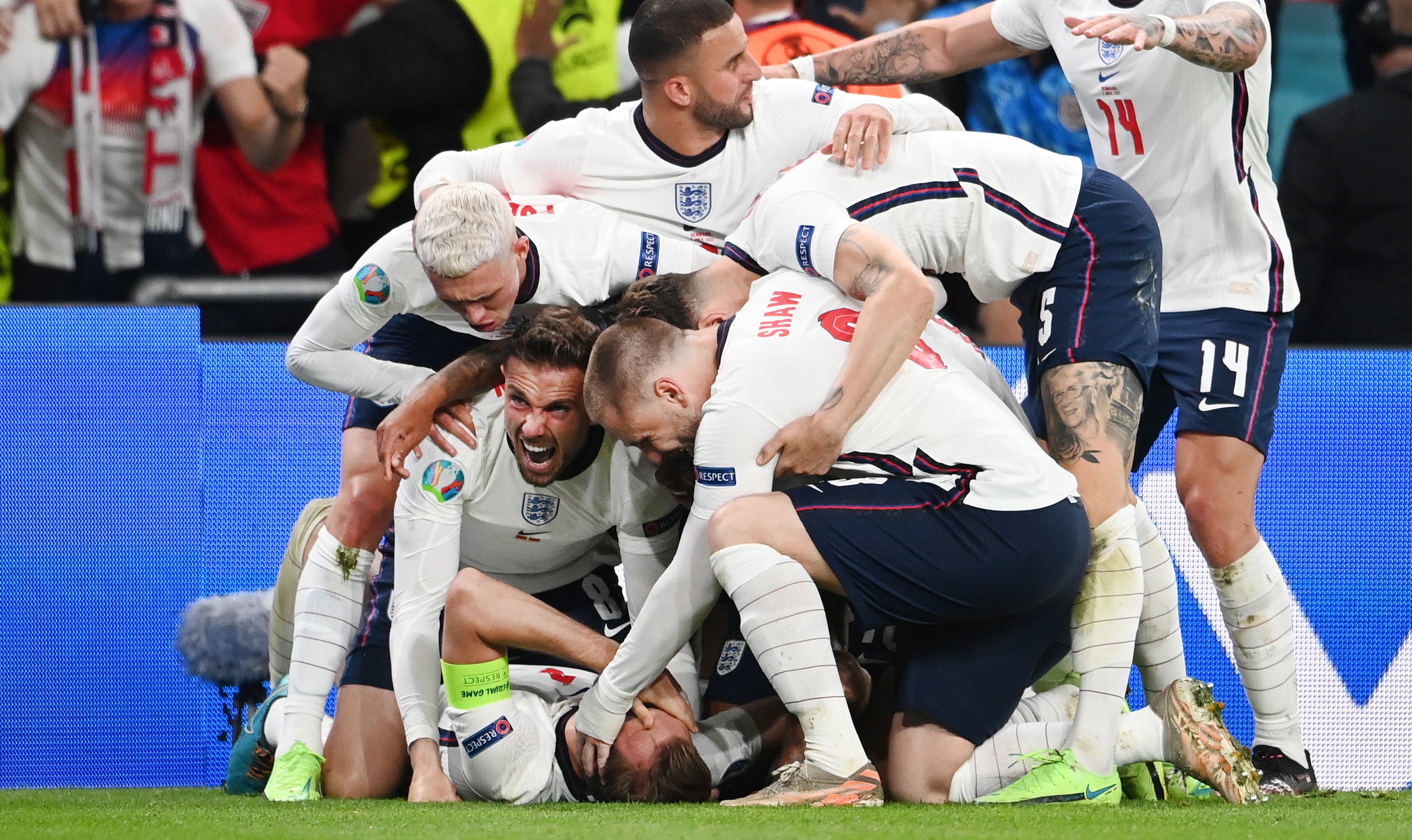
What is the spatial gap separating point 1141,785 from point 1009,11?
82.0 inches

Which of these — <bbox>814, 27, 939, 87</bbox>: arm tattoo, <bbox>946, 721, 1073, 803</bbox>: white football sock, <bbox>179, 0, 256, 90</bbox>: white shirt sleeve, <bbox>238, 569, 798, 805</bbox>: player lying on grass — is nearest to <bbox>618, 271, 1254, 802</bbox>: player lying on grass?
<bbox>946, 721, 1073, 803</bbox>: white football sock

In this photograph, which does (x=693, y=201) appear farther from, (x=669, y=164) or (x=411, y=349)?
(x=411, y=349)

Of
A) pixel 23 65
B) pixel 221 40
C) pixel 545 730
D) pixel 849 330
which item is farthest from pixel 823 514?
pixel 23 65

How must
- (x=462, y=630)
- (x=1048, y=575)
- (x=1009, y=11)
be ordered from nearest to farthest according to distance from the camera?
(x=1048, y=575) < (x=462, y=630) < (x=1009, y=11)

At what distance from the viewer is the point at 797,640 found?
117 inches

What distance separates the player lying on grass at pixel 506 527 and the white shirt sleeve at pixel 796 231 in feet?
1.43

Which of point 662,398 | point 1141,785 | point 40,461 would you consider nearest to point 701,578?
point 662,398

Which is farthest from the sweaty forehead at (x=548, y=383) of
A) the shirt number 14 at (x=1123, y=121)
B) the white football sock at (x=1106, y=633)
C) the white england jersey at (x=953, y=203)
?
the shirt number 14 at (x=1123, y=121)

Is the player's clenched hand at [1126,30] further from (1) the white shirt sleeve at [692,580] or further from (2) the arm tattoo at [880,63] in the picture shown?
(1) the white shirt sleeve at [692,580]

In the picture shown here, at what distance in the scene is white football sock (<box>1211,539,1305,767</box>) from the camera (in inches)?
147

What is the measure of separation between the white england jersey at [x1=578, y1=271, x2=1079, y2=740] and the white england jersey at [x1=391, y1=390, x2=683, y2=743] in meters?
0.34

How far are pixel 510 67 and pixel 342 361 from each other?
1884 mm

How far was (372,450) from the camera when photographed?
3914 millimetres

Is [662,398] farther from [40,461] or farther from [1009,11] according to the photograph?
[40,461]
